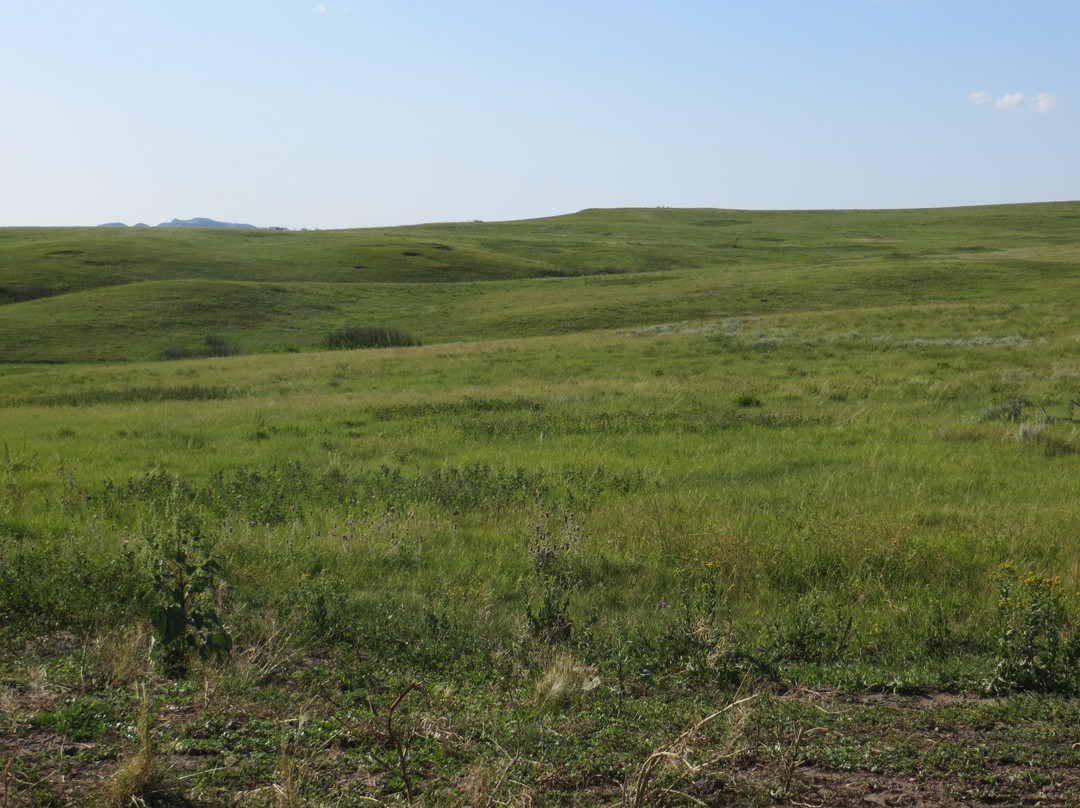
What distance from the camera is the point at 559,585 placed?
7.40m

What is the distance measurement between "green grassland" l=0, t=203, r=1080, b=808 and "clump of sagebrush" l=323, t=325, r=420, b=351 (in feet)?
58.9

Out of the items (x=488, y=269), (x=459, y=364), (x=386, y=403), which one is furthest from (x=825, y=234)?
(x=386, y=403)

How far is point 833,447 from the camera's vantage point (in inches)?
565

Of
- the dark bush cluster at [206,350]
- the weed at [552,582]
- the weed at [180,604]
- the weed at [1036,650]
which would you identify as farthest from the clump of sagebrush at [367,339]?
the weed at [1036,650]

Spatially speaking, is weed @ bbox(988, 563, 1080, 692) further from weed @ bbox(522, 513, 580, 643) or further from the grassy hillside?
the grassy hillside

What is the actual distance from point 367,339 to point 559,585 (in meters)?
39.3

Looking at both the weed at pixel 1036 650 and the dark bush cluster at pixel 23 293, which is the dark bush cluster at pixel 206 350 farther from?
the weed at pixel 1036 650

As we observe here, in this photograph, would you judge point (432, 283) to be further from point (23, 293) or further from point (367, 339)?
point (23, 293)

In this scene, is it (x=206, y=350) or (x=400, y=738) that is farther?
(x=206, y=350)

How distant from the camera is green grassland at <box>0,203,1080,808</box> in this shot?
4.41 m

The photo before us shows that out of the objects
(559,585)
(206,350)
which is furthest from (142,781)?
(206,350)

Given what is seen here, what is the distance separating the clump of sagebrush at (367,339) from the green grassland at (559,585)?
17.9 m

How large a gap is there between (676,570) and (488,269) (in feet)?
243

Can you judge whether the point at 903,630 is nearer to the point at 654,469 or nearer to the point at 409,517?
the point at 409,517
